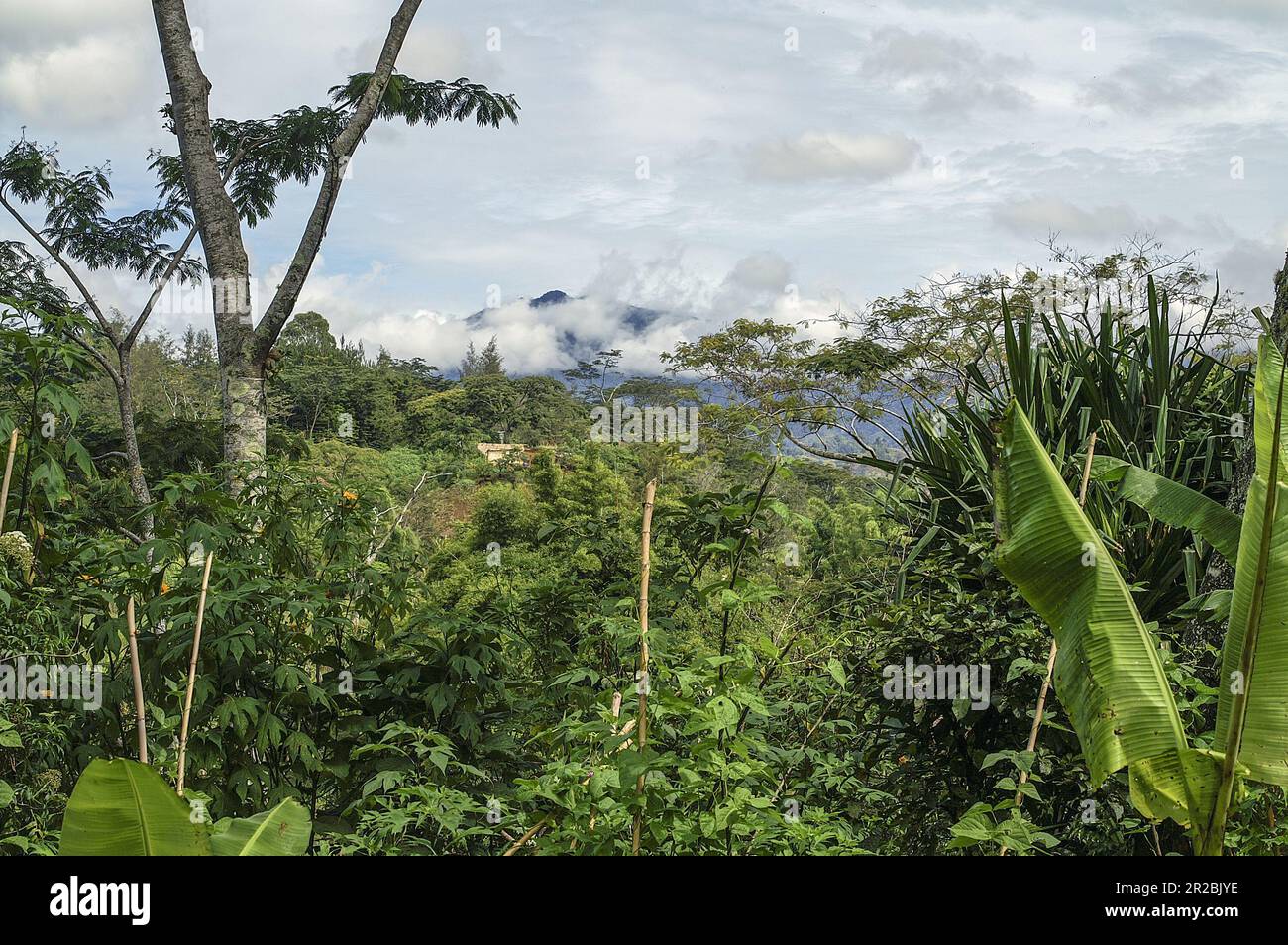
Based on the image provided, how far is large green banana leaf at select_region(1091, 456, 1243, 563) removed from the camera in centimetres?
244

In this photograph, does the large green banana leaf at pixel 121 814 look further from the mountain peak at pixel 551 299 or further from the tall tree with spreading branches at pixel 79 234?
the mountain peak at pixel 551 299

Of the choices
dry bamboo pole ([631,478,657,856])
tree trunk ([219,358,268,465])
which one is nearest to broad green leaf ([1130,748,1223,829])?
dry bamboo pole ([631,478,657,856])

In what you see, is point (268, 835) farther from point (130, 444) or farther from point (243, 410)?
point (130, 444)

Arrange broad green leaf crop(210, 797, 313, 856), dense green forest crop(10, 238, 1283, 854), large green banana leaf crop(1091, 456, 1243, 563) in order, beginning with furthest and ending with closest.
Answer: large green banana leaf crop(1091, 456, 1243, 563)
dense green forest crop(10, 238, 1283, 854)
broad green leaf crop(210, 797, 313, 856)

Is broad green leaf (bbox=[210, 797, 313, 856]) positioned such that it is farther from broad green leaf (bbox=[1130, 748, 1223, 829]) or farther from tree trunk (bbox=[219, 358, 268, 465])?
tree trunk (bbox=[219, 358, 268, 465])

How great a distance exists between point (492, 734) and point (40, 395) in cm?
152

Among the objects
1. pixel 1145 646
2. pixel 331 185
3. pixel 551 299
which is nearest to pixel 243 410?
pixel 331 185

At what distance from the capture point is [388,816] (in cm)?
213

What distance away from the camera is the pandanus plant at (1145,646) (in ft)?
6.51

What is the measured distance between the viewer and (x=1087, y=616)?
2.06 m

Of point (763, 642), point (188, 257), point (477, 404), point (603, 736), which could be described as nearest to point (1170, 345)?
point (763, 642)

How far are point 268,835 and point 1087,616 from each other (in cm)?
159

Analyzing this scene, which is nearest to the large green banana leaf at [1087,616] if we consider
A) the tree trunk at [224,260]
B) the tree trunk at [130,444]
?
the tree trunk at [224,260]

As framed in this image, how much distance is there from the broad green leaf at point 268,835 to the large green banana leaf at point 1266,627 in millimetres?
1794
